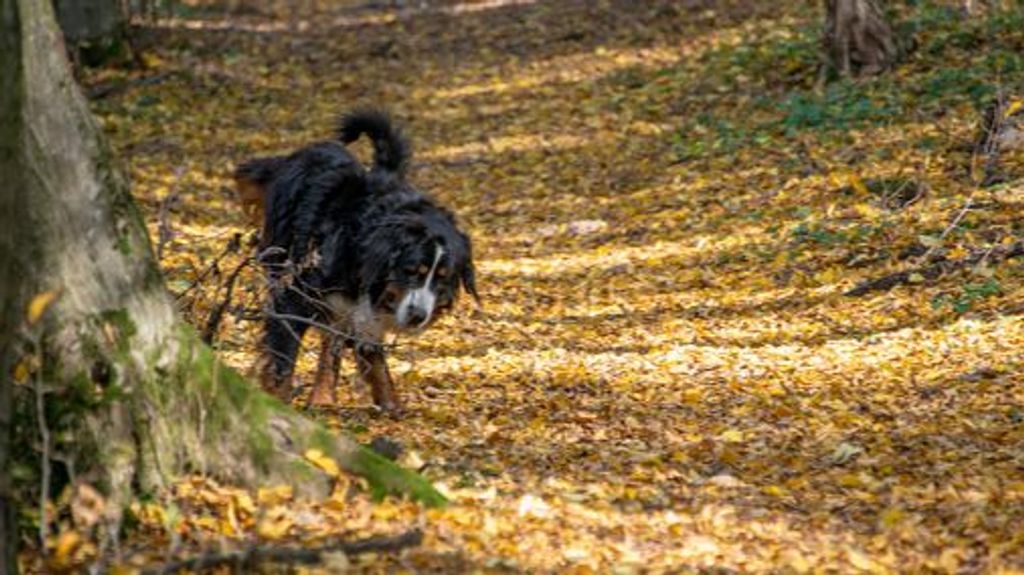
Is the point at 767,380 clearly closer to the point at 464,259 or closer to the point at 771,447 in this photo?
the point at 771,447

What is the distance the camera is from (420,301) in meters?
7.87

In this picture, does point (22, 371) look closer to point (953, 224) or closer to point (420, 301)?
point (420, 301)

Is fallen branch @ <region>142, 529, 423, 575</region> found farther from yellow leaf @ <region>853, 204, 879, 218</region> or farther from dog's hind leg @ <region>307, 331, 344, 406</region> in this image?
yellow leaf @ <region>853, 204, 879, 218</region>

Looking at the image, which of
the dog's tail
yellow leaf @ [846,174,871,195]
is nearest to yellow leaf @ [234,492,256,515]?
the dog's tail

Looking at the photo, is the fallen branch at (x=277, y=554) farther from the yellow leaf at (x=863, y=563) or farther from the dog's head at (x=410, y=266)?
the dog's head at (x=410, y=266)

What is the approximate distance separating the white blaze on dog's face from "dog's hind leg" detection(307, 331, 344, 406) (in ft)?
1.43

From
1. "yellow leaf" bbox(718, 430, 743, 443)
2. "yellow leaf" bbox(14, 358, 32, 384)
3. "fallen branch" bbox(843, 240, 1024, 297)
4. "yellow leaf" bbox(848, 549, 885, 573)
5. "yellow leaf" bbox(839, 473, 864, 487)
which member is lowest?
"fallen branch" bbox(843, 240, 1024, 297)

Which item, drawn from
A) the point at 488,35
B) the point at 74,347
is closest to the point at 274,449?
the point at 74,347

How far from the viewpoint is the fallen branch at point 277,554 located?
513cm

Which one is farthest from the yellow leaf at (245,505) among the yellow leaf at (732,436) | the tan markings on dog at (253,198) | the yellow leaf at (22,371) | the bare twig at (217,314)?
the tan markings on dog at (253,198)

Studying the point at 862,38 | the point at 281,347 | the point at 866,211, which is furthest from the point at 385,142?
the point at 862,38

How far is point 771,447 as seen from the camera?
752 centimetres

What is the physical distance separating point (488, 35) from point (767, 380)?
16.4m

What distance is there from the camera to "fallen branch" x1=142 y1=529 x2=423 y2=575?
513 centimetres
